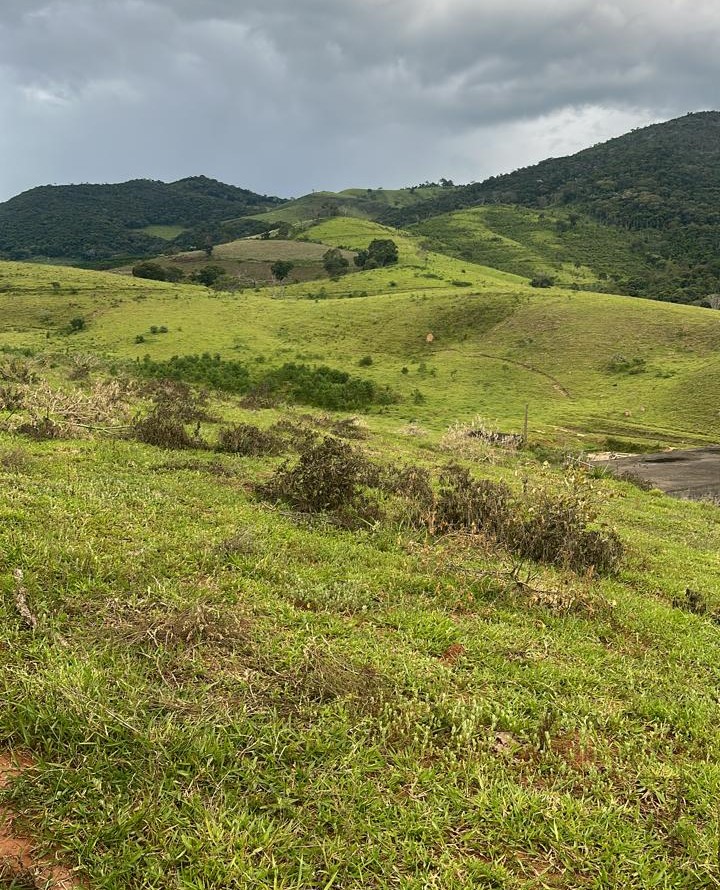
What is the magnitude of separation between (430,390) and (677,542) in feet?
108

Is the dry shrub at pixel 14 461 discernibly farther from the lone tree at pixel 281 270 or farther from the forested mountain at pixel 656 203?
the lone tree at pixel 281 270

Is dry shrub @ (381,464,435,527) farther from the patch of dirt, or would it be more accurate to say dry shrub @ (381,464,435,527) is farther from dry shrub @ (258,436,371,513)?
the patch of dirt

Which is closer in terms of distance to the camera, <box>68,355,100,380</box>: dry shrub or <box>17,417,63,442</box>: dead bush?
<box>17,417,63,442</box>: dead bush

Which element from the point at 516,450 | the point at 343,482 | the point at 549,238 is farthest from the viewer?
the point at 549,238

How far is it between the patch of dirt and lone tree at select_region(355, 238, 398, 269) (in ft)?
315

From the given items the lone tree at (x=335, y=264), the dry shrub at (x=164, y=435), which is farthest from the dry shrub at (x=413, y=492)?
the lone tree at (x=335, y=264)

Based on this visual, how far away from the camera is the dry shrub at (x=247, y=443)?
48.4 ft

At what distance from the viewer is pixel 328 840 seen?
3359 millimetres

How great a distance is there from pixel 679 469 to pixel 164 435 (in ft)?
85.3

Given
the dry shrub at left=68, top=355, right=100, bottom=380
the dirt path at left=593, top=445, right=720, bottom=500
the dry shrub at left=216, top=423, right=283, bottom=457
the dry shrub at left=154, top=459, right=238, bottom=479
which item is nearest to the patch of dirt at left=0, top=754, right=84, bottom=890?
the dry shrub at left=154, top=459, right=238, bottom=479

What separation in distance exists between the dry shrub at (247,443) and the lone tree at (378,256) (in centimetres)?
8336

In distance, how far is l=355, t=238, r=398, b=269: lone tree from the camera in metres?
95.3

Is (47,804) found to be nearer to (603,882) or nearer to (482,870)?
(482,870)

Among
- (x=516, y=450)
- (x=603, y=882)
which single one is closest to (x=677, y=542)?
(x=603, y=882)
